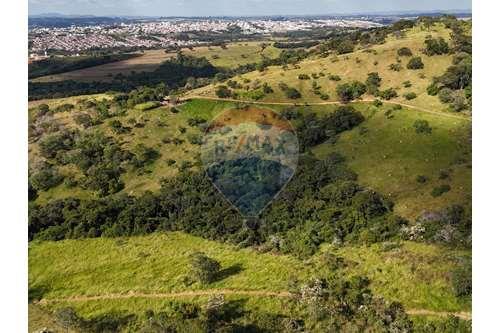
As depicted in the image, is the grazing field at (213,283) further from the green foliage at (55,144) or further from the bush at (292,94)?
the bush at (292,94)

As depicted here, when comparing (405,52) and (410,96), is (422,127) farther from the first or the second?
(405,52)

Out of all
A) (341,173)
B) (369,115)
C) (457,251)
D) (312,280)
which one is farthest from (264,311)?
(369,115)

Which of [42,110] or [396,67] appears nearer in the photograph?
[396,67]

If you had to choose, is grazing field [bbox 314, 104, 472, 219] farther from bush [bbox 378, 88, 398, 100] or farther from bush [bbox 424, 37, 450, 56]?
bush [bbox 424, 37, 450, 56]

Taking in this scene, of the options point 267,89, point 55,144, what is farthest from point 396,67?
point 55,144

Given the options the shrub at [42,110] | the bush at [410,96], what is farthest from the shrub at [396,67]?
the shrub at [42,110]

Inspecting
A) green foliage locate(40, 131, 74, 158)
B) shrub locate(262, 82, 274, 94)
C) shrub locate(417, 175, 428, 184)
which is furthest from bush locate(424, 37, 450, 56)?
green foliage locate(40, 131, 74, 158)
